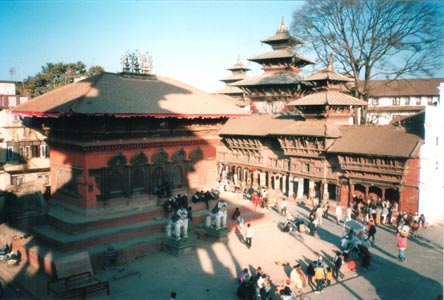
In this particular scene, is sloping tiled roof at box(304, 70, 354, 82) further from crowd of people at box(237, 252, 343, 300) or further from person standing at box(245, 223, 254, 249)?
crowd of people at box(237, 252, 343, 300)

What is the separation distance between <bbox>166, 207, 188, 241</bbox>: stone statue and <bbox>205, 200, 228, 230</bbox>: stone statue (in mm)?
2000

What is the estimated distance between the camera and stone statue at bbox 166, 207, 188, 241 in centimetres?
1728

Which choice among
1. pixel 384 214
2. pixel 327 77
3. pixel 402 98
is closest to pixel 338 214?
pixel 384 214

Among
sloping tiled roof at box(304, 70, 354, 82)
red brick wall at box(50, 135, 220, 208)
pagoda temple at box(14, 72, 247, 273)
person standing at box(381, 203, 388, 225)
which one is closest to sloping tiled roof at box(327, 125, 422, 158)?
person standing at box(381, 203, 388, 225)

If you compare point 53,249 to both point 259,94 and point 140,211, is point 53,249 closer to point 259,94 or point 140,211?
point 140,211

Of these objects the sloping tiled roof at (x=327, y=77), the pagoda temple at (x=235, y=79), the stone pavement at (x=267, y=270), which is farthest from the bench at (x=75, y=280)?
the pagoda temple at (x=235, y=79)

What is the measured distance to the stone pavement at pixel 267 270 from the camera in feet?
44.7

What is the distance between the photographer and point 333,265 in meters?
16.2

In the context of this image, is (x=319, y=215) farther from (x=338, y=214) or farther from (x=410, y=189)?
(x=410, y=189)

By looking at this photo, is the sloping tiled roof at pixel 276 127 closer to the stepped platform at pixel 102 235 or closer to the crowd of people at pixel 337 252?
the crowd of people at pixel 337 252

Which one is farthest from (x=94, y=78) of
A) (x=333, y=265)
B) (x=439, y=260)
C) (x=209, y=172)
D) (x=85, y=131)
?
(x=439, y=260)

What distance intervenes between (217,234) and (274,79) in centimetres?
2534

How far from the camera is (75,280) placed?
1361 centimetres

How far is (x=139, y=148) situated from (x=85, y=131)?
3.10 m
